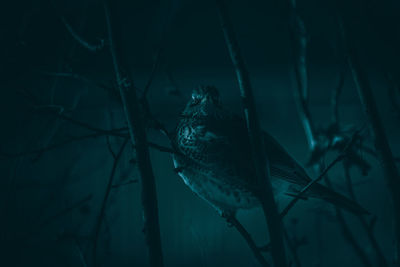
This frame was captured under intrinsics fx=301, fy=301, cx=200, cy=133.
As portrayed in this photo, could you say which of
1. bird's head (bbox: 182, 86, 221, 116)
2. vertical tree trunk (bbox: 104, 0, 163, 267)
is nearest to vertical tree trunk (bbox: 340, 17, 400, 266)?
bird's head (bbox: 182, 86, 221, 116)

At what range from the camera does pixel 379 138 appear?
86cm

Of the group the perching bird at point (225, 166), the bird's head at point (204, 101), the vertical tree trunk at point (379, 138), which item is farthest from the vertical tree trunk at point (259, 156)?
the bird's head at point (204, 101)

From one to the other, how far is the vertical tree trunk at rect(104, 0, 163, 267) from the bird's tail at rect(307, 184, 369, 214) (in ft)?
1.65

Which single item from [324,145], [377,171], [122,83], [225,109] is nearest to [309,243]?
[377,171]

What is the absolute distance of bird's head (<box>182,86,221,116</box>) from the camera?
4.04 ft

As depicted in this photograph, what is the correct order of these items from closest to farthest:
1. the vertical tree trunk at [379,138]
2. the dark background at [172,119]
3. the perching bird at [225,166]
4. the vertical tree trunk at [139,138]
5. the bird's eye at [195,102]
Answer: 1. the vertical tree trunk at [139,138]
2. the vertical tree trunk at [379,138]
3. the perching bird at [225,166]
4. the dark background at [172,119]
5. the bird's eye at [195,102]

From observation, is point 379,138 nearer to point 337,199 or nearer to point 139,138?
point 337,199

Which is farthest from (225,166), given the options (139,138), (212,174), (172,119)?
(172,119)

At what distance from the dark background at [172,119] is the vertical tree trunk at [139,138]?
31 cm

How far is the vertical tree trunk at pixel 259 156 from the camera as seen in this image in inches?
27.6

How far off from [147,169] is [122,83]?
0.22m

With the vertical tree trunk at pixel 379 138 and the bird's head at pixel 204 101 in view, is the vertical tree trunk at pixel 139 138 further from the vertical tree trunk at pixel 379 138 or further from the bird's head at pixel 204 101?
the vertical tree trunk at pixel 379 138

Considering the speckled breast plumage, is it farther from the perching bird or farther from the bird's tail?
the bird's tail

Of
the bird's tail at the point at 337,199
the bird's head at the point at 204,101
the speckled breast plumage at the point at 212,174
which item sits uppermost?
the bird's head at the point at 204,101
